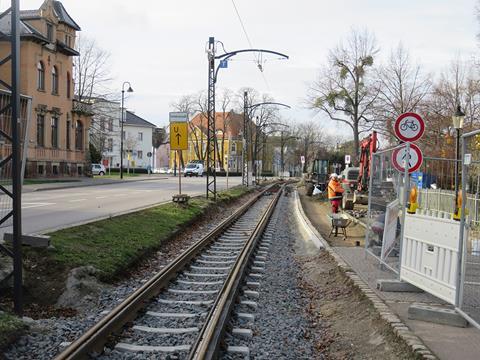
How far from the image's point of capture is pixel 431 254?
675 centimetres

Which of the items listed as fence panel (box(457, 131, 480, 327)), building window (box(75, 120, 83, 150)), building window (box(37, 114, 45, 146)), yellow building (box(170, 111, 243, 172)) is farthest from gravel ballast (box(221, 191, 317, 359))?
yellow building (box(170, 111, 243, 172))

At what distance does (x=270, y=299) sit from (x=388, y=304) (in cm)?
193

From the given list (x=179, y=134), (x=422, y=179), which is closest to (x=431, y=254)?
(x=422, y=179)

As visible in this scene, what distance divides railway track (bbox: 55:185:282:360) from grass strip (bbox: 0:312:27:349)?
71cm

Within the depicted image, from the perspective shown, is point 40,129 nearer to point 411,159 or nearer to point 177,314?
point 411,159

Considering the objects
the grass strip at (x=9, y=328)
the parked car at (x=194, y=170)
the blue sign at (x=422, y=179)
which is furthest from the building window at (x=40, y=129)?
the grass strip at (x=9, y=328)

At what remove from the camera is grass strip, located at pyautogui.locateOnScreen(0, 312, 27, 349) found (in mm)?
5344

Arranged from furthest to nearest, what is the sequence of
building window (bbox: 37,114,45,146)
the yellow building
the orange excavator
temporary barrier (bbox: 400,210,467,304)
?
1. the yellow building
2. building window (bbox: 37,114,45,146)
3. the orange excavator
4. temporary barrier (bbox: 400,210,467,304)

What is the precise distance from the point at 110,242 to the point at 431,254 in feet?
21.3

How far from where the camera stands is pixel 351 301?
25.5 feet

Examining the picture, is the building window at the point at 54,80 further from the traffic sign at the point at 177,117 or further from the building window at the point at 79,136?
the traffic sign at the point at 177,117

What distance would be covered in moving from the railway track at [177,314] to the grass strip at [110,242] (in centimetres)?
97

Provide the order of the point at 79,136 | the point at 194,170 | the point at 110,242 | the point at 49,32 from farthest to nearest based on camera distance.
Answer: the point at 194,170 < the point at 79,136 < the point at 49,32 < the point at 110,242

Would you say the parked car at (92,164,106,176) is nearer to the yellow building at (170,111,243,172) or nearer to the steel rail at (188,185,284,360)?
the yellow building at (170,111,243,172)
